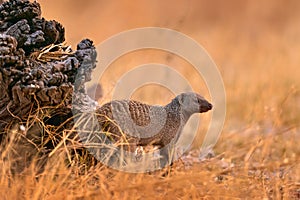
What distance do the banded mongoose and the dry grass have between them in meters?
0.18

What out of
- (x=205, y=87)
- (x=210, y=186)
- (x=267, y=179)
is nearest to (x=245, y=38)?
(x=205, y=87)

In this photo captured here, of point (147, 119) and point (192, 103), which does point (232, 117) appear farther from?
point (147, 119)

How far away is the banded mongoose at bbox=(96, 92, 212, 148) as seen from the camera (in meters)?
3.46

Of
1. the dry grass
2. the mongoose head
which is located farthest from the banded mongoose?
the dry grass

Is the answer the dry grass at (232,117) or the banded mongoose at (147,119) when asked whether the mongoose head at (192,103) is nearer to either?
the banded mongoose at (147,119)

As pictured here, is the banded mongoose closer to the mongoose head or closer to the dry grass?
the mongoose head

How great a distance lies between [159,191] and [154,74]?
351 cm

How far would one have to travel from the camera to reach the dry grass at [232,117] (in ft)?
10.0

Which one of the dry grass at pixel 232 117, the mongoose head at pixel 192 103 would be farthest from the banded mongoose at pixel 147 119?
the dry grass at pixel 232 117

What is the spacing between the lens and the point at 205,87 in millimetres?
6902

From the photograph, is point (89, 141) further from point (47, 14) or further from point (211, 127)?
point (47, 14)

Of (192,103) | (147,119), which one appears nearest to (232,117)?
(192,103)

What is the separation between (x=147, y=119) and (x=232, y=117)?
2762 mm

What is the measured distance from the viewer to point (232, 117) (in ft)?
20.4
